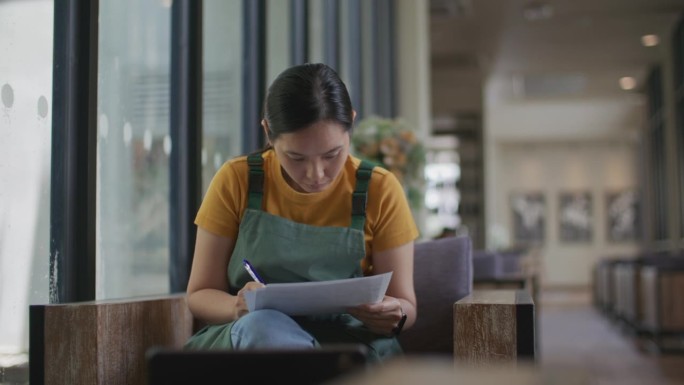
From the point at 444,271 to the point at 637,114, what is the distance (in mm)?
15347

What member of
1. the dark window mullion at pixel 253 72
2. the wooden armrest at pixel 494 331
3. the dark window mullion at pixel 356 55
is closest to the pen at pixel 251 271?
the wooden armrest at pixel 494 331

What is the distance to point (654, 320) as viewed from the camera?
687 cm

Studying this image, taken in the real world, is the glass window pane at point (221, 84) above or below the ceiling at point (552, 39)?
below

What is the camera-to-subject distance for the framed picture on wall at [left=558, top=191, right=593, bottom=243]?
1920 cm

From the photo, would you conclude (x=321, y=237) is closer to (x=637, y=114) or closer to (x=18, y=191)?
(x=18, y=191)

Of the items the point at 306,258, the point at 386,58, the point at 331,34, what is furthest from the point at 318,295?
the point at 386,58

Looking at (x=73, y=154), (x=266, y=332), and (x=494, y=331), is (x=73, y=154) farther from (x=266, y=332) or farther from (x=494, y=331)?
(x=494, y=331)

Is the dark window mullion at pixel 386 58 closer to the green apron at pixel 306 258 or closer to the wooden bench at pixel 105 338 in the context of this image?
the green apron at pixel 306 258

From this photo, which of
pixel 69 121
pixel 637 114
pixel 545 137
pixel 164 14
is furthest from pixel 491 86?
pixel 69 121

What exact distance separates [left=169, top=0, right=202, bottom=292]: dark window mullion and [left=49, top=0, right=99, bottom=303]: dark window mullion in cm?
76

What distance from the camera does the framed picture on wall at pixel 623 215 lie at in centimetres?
1900

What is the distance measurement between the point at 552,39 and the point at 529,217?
30.6 ft

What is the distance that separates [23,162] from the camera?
6.18 ft

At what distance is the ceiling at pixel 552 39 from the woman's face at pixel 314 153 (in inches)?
286
